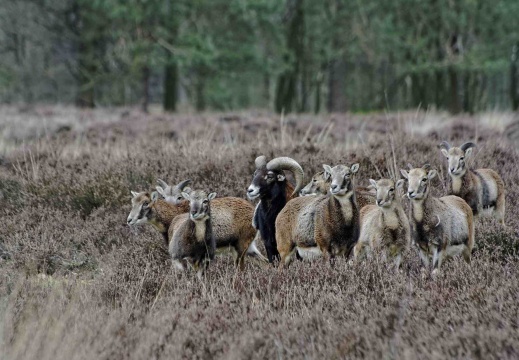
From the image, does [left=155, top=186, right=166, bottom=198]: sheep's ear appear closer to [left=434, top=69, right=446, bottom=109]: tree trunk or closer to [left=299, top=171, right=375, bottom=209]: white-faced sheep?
[left=299, top=171, right=375, bottom=209]: white-faced sheep

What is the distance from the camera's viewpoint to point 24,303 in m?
6.36

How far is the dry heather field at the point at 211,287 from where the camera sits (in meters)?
4.98

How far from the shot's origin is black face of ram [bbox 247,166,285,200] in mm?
8336

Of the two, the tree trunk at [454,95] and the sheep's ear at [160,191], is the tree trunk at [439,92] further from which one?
the sheep's ear at [160,191]

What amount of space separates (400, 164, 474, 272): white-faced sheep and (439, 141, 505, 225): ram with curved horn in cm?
161

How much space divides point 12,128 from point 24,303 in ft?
44.8

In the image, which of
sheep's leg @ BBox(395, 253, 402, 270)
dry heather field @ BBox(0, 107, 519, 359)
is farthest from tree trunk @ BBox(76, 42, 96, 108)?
sheep's leg @ BBox(395, 253, 402, 270)

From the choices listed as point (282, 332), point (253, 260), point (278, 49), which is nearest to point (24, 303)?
point (282, 332)

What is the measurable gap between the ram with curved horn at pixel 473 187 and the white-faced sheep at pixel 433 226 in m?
1.61

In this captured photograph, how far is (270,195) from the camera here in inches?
337

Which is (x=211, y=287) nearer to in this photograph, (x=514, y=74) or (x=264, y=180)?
(x=264, y=180)

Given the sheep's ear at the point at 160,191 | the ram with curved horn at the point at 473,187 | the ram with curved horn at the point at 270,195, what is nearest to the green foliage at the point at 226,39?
the sheep's ear at the point at 160,191

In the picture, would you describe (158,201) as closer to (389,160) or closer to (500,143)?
(389,160)

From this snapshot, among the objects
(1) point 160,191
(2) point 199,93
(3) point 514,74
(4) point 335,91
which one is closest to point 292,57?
(4) point 335,91
